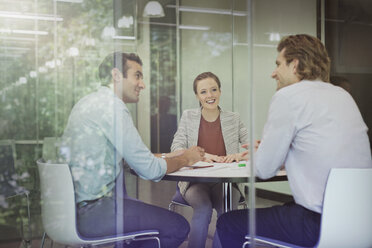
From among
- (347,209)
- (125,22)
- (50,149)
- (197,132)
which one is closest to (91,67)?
(125,22)

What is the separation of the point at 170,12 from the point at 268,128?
2.13m

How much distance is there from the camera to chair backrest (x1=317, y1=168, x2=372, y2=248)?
1961mm

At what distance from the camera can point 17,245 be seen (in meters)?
3.28

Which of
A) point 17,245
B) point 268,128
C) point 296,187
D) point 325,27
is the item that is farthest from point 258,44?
point 17,245

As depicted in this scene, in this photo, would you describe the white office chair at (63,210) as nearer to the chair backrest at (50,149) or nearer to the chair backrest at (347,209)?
the chair backrest at (50,149)

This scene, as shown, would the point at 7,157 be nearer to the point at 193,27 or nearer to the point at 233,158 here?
the point at 233,158

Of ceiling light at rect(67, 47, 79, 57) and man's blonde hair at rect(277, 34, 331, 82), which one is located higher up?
ceiling light at rect(67, 47, 79, 57)

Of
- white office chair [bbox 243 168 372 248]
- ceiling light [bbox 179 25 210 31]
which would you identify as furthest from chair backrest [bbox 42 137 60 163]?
white office chair [bbox 243 168 372 248]

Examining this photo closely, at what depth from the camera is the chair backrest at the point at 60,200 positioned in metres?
2.22

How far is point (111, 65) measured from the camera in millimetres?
2939

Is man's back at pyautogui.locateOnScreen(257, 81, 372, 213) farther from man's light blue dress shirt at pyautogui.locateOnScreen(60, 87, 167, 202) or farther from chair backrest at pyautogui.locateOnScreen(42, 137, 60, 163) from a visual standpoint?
A: chair backrest at pyautogui.locateOnScreen(42, 137, 60, 163)

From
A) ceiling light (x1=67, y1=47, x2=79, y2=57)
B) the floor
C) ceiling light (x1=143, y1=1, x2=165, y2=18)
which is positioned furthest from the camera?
ceiling light (x1=143, y1=1, x2=165, y2=18)

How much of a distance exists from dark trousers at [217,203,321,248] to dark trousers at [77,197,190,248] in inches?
9.8

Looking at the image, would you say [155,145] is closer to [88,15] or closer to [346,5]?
[88,15]
